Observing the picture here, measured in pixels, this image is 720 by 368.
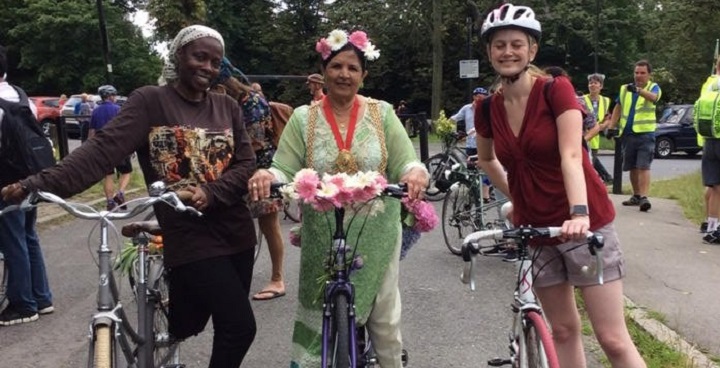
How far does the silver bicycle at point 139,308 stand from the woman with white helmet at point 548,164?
1.40 metres

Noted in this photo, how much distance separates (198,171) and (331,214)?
0.66 meters

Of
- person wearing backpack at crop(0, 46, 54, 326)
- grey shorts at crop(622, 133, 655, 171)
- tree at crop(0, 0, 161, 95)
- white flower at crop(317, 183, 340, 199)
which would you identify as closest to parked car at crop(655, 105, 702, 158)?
grey shorts at crop(622, 133, 655, 171)

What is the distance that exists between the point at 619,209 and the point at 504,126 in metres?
7.52

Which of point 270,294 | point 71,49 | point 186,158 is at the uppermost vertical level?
point 71,49

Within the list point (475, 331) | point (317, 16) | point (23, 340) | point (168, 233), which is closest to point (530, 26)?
point (168, 233)

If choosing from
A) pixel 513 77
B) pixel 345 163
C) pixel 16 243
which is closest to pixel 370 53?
Answer: pixel 345 163

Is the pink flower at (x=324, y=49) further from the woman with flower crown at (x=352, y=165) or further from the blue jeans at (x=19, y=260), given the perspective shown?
the blue jeans at (x=19, y=260)

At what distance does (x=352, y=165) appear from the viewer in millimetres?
3396

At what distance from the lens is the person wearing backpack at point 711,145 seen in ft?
24.3

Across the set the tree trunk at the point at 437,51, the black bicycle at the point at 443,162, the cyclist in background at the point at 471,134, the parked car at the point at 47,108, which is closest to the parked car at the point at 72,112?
the parked car at the point at 47,108

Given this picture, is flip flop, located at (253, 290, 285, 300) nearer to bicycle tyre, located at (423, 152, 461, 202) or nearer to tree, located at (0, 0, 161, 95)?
bicycle tyre, located at (423, 152, 461, 202)

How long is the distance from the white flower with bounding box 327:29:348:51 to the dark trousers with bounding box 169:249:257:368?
107cm

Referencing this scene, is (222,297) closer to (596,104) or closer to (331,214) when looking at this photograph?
(331,214)

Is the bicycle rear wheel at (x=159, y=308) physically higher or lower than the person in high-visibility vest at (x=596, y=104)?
lower
